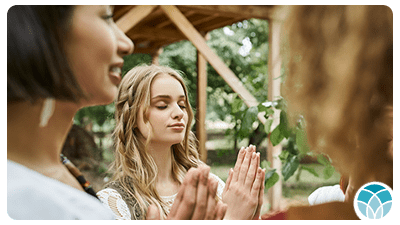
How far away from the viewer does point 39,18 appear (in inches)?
31.3

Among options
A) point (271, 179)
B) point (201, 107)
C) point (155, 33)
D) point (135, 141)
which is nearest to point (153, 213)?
point (135, 141)

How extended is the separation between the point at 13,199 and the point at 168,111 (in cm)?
47

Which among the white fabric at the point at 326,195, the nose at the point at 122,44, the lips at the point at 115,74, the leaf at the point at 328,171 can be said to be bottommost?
the white fabric at the point at 326,195

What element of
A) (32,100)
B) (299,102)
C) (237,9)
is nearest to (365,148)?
(299,102)

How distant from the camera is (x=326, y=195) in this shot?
110 centimetres

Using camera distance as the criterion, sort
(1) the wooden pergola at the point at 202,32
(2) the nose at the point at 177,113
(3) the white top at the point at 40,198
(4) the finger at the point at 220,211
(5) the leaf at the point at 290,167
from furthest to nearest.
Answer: (5) the leaf at the point at 290,167, (1) the wooden pergola at the point at 202,32, (2) the nose at the point at 177,113, (4) the finger at the point at 220,211, (3) the white top at the point at 40,198

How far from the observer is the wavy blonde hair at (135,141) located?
0.98 metres

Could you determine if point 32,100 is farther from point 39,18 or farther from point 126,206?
point 126,206

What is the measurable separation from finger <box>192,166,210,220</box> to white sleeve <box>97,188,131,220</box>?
221mm

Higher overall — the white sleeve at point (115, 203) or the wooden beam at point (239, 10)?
the wooden beam at point (239, 10)

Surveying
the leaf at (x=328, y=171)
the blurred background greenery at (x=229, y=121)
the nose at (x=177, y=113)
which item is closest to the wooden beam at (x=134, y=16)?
the blurred background greenery at (x=229, y=121)

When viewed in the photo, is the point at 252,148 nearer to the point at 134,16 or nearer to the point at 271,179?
the point at 271,179

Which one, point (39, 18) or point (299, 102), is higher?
point (39, 18)

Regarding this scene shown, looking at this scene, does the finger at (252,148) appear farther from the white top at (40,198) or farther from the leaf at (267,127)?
the white top at (40,198)
